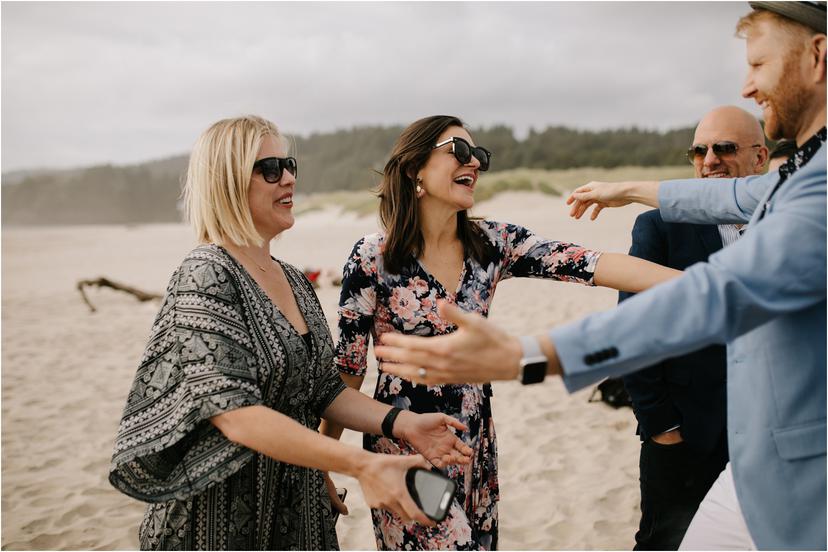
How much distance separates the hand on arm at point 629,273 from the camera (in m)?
2.72

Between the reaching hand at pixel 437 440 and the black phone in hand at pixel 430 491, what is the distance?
1.56 ft

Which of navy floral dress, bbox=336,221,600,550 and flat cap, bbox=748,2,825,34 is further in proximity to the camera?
navy floral dress, bbox=336,221,600,550

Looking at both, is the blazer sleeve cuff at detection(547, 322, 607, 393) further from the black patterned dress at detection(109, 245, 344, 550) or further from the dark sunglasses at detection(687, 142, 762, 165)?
the dark sunglasses at detection(687, 142, 762, 165)

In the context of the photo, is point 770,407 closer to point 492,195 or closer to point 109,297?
point 109,297

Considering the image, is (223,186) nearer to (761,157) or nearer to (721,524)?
(721,524)

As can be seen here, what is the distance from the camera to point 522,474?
208 inches

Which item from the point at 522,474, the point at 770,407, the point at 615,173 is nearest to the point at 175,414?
the point at 770,407

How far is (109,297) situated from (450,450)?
48.6 ft

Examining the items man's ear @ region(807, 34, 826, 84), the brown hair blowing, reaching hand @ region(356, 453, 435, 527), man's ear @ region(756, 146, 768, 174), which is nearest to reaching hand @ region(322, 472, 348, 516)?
reaching hand @ region(356, 453, 435, 527)

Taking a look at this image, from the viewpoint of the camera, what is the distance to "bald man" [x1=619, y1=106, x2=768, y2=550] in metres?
3.00

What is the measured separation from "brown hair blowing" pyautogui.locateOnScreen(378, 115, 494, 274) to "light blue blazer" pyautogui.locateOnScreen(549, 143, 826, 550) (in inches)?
48.9

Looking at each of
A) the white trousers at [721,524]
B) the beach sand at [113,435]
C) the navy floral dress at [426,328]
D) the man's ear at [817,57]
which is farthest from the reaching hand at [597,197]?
the beach sand at [113,435]

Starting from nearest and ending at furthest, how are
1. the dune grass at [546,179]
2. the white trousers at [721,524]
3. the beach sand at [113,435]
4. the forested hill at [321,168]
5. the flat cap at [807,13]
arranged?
the flat cap at [807,13]
the white trousers at [721,524]
the beach sand at [113,435]
the dune grass at [546,179]
the forested hill at [321,168]

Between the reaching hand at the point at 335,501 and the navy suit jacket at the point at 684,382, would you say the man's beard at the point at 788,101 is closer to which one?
the navy suit jacket at the point at 684,382
